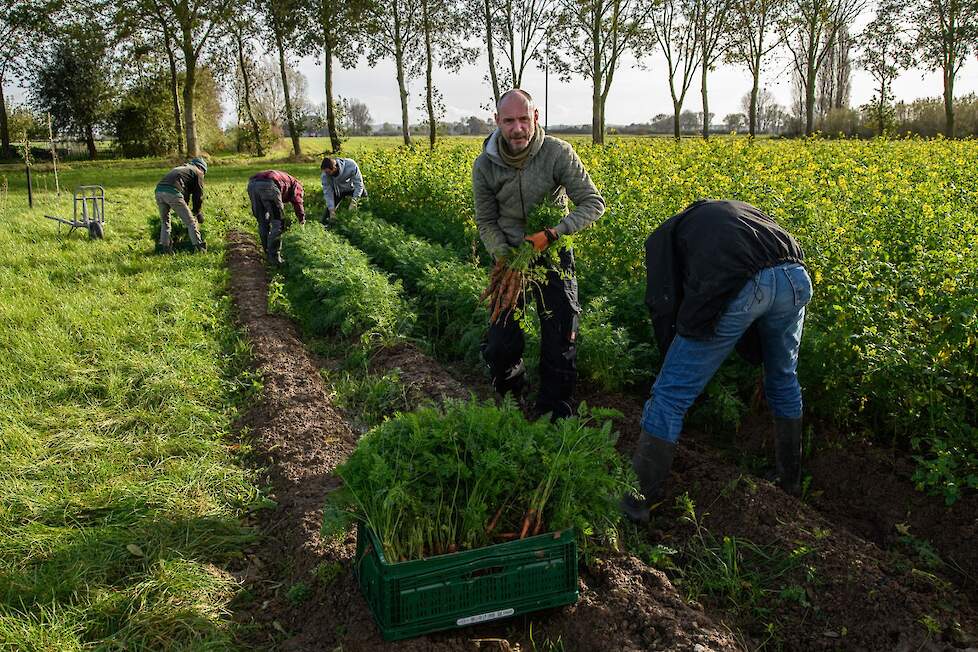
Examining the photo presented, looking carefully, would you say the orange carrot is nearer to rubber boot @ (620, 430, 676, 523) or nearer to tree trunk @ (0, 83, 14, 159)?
rubber boot @ (620, 430, 676, 523)

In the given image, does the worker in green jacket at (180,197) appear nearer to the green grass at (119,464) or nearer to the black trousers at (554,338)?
the green grass at (119,464)

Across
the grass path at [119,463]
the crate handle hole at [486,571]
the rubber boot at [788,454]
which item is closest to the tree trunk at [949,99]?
the grass path at [119,463]

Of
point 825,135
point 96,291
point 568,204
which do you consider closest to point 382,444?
point 568,204

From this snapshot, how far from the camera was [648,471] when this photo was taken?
3877mm

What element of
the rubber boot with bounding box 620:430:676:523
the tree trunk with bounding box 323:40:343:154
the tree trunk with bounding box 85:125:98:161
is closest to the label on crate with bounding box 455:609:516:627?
the rubber boot with bounding box 620:430:676:523

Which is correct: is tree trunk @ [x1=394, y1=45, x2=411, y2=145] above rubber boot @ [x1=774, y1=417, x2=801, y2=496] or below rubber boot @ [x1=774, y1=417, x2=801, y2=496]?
above

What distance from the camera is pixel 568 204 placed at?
527 cm

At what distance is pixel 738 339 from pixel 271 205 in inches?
352

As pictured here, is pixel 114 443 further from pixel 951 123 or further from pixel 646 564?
pixel 951 123

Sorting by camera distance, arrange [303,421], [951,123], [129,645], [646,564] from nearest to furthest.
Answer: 1. [129,645]
2. [646,564]
3. [303,421]
4. [951,123]

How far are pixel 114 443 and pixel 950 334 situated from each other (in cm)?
527

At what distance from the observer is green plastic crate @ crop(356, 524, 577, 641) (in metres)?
2.92

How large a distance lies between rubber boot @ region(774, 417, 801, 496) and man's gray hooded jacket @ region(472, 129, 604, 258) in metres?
1.75

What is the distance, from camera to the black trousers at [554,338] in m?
4.91
